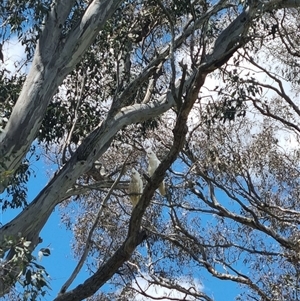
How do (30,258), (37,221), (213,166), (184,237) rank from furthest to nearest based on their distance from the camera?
(184,237) → (213,166) → (37,221) → (30,258)

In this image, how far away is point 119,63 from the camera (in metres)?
7.77

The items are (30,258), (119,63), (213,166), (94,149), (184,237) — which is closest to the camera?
(30,258)

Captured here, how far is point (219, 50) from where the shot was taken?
22.7 feet

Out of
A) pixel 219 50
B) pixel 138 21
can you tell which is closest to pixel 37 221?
pixel 219 50

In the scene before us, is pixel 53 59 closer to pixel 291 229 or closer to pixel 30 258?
pixel 30 258

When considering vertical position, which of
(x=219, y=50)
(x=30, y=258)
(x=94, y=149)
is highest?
(x=219, y=50)

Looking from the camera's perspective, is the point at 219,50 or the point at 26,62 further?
the point at 26,62

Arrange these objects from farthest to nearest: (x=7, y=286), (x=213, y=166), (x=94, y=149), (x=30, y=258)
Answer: (x=213, y=166) < (x=94, y=149) < (x=7, y=286) < (x=30, y=258)

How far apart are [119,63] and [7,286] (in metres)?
3.05

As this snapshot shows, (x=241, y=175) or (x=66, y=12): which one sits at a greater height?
(x=241, y=175)

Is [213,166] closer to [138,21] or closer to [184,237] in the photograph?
[184,237]

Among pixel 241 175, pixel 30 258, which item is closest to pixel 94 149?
pixel 30 258

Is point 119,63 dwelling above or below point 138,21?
below

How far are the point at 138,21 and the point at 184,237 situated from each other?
9.42ft
